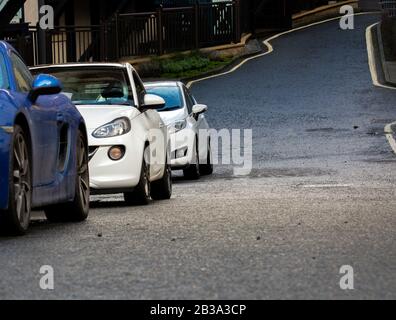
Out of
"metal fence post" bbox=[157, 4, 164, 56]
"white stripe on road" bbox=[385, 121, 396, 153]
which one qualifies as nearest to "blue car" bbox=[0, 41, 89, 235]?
"white stripe on road" bbox=[385, 121, 396, 153]

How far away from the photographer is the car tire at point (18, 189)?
34.5ft

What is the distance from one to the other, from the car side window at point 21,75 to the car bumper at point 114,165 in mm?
2755

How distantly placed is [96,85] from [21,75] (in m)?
4.17

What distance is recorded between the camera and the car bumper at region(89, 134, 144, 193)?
48.9ft

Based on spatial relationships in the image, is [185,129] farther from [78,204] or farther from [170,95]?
[78,204]

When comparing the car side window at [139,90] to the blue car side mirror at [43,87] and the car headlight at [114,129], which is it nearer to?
the car headlight at [114,129]

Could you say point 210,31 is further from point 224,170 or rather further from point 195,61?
point 224,170

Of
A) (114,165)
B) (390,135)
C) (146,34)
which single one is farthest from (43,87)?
(146,34)

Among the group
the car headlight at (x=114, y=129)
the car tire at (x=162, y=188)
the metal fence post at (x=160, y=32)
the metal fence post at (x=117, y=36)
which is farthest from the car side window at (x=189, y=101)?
the metal fence post at (x=160, y=32)

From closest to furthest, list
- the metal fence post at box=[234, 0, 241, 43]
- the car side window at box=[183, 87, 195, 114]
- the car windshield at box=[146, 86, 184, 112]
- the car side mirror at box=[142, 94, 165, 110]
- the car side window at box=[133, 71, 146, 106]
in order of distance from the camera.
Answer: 1. the car side mirror at box=[142, 94, 165, 110]
2. the car side window at box=[133, 71, 146, 106]
3. the car windshield at box=[146, 86, 184, 112]
4. the car side window at box=[183, 87, 195, 114]
5. the metal fence post at box=[234, 0, 241, 43]

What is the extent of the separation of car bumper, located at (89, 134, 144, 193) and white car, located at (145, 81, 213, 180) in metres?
6.52

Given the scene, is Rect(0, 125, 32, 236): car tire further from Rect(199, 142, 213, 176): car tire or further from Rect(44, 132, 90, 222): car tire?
Rect(199, 142, 213, 176): car tire

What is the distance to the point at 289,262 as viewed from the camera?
885 centimetres

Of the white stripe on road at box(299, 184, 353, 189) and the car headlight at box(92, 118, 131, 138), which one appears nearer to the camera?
the car headlight at box(92, 118, 131, 138)
